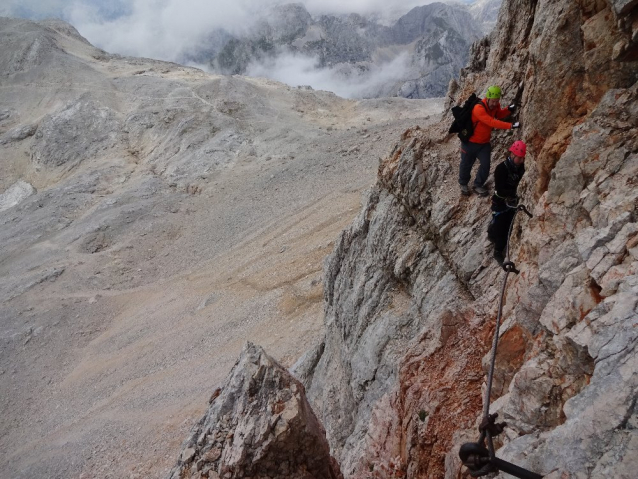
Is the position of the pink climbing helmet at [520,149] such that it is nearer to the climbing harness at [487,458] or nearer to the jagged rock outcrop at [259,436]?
the climbing harness at [487,458]

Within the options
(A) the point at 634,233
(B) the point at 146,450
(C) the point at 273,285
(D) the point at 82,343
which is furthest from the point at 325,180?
(A) the point at 634,233

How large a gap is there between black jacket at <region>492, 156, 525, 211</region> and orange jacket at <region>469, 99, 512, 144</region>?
1.19 metres

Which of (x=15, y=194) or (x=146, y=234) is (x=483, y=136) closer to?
(x=146, y=234)

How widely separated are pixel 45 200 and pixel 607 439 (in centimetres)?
5020

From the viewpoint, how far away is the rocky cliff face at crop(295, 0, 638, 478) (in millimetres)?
3993

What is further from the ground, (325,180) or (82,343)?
(325,180)

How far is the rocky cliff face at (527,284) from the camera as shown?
3993 millimetres

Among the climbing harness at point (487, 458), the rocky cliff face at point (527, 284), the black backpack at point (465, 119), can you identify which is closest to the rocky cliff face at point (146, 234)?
the rocky cliff face at point (527, 284)

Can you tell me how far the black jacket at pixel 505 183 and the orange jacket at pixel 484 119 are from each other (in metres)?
1.19

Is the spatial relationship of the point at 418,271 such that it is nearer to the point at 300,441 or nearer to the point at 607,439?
the point at 300,441

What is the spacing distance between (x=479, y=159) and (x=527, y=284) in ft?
13.5

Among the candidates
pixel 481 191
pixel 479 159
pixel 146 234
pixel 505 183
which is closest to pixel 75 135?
pixel 146 234

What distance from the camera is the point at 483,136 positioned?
30.6 ft

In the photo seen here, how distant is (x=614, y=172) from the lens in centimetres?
547
